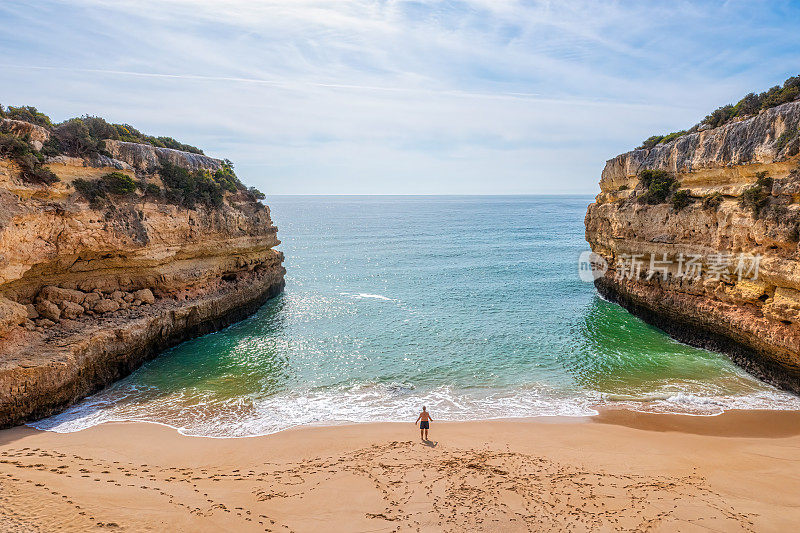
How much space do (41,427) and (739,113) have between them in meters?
29.1

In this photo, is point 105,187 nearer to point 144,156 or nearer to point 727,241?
point 144,156

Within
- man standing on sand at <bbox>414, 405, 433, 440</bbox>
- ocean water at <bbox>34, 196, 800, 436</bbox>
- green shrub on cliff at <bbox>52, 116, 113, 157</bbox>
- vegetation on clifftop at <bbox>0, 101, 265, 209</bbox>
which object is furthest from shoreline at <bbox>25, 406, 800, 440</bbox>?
green shrub on cliff at <bbox>52, 116, 113, 157</bbox>

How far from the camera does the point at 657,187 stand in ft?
73.0

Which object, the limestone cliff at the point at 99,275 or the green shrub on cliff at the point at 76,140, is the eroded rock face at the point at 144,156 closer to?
the limestone cliff at the point at 99,275

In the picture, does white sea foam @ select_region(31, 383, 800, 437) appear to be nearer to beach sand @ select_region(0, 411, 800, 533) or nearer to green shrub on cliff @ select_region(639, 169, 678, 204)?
beach sand @ select_region(0, 411, 800, 533)

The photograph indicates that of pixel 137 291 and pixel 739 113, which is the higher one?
pixel 739 113

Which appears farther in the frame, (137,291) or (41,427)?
(137,291)

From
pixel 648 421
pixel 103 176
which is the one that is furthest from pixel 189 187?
pixel 648 421

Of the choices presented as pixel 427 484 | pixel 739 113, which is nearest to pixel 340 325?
pixel 427 484

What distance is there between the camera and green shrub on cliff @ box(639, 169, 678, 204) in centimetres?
2212

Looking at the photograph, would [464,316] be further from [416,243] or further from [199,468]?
[416,243]

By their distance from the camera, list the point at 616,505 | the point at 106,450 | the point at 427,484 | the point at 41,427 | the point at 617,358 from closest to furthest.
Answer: the point at 616,505 < the point at 427,484 < the point at 106,450 < the point at 41,427 < the point at 617,358

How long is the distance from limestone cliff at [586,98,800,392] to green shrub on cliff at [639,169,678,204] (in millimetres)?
203

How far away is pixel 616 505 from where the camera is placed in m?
8.61
